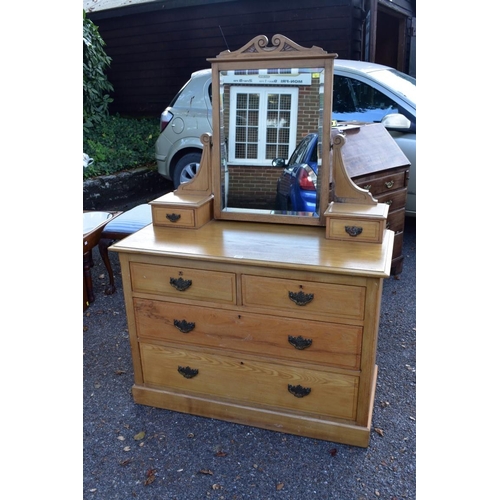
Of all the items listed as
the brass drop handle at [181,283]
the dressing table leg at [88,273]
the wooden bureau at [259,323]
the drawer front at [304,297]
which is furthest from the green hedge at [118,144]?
the drawer front at [304,297]

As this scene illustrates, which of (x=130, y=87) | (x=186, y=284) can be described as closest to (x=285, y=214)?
(x=186, y=284)

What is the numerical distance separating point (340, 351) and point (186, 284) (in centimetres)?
78

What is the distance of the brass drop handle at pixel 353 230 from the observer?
6.94 ft

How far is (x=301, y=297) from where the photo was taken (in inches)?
77.3

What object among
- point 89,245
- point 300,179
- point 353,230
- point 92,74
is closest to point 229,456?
point 353,230

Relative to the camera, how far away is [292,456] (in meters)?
2.08

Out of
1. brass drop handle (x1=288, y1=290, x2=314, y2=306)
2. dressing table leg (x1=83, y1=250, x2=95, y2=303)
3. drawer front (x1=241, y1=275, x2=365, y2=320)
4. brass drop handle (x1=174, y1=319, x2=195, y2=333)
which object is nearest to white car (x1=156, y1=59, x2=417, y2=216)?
dressing table leg (x1=83, y1=250, x2=95, y2=303)

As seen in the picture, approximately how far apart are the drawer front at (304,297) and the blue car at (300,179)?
524 millimetres

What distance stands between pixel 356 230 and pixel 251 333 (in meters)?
0.70

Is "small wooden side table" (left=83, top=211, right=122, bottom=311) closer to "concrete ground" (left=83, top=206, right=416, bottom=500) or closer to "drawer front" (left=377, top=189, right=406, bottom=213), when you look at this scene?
"concrete ground" (left=83, top=206, right=416, bottom=500)

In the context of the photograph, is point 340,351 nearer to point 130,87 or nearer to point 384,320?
point 384,320

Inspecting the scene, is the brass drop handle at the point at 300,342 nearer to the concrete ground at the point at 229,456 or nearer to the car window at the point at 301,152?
the concrete ground at the point at 229,456

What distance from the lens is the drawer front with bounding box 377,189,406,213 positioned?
3.46m

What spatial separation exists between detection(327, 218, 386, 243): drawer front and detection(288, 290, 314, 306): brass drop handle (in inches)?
14.3
